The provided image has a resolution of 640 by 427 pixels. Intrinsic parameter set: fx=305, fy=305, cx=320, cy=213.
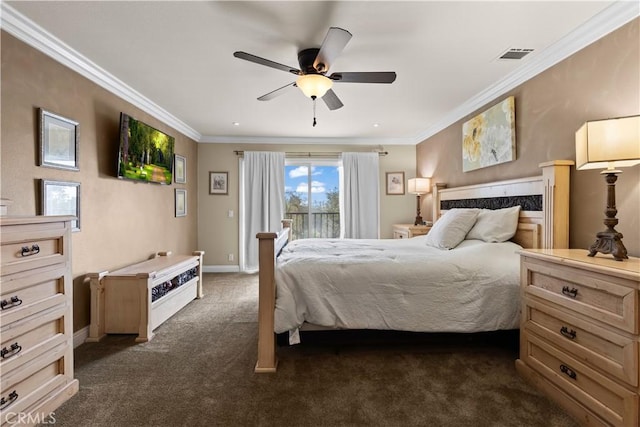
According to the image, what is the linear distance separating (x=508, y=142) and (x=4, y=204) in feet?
12.6

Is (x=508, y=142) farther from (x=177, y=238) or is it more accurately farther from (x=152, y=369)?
(x=177, y=238)

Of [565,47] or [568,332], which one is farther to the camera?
[565,47]

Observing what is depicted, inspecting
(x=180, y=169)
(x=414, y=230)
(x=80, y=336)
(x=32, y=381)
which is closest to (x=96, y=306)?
(x=80, y=336)

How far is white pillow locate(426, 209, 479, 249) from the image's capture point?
2.95 meters

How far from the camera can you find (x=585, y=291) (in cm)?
160

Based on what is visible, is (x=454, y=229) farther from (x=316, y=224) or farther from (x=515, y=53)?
(x=316, y=224)

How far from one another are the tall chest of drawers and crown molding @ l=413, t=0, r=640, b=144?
3608mm

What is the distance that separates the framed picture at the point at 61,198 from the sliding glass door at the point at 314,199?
3.41 meters

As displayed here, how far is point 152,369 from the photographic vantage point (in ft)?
7.14

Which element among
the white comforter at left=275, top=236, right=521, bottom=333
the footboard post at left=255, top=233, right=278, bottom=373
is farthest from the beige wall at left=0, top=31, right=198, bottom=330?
the white comforter at left=275, top=236, right=521, bottom=333

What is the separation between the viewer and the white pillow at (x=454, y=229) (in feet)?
9.69

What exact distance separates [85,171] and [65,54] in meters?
0.93

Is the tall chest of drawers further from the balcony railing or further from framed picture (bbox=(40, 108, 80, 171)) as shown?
the balcony railing

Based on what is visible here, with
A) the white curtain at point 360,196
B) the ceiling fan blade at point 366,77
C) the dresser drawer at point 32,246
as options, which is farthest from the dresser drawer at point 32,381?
the white curtain at point 360,196
